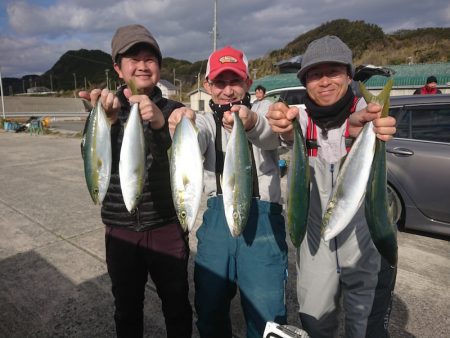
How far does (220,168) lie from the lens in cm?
219

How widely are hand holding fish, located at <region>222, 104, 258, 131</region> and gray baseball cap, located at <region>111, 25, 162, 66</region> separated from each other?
778 mm

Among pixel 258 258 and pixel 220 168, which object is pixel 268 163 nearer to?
pixel 220 168

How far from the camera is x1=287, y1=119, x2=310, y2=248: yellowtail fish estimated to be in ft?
5.41

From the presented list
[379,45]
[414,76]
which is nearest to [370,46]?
[379,45]

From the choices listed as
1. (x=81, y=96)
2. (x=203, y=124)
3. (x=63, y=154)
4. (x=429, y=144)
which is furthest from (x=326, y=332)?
(x=63, y=154)

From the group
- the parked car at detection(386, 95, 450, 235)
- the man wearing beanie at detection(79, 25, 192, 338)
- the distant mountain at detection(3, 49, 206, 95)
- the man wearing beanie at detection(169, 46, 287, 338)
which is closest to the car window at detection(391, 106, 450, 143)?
the parked car at detection(386, 95, 450, 235)

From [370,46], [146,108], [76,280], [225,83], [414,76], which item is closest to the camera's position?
[146,108]

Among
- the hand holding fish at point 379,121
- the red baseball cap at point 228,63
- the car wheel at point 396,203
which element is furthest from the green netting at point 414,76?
the hand holding fish at point 379,121

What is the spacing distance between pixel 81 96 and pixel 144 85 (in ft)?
1.33

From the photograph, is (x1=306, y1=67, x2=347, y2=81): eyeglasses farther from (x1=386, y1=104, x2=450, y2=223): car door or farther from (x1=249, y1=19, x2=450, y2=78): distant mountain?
(x1=249, y1=19, x2=450, y2=78): distant mountain

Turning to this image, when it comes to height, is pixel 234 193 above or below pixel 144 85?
below

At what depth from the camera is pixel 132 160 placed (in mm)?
1761

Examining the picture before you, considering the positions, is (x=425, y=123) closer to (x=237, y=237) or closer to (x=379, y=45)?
(x=237, y=237)

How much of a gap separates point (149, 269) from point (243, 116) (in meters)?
1.32
